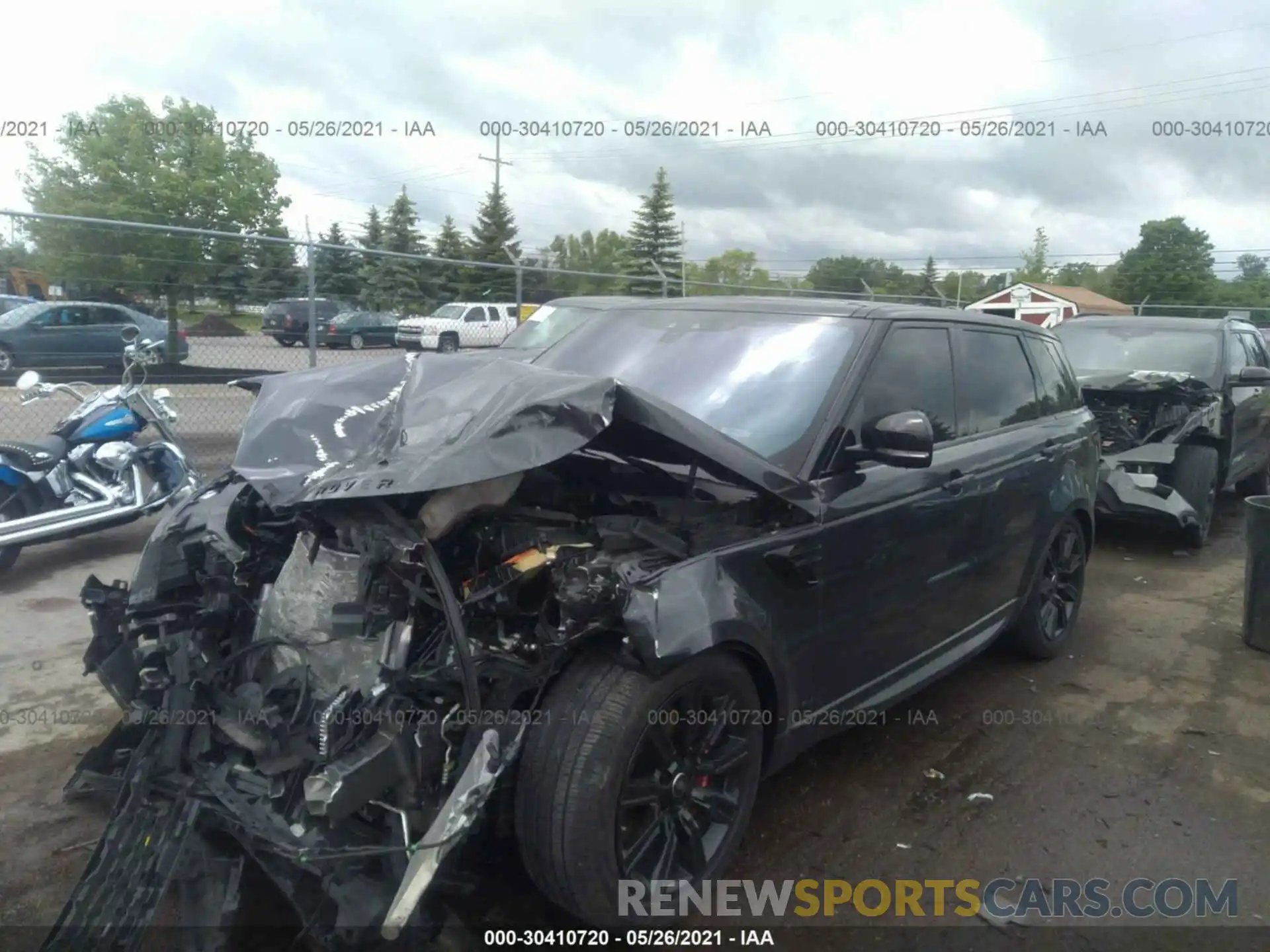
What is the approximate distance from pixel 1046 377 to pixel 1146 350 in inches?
173

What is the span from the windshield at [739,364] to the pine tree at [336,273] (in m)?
5.49

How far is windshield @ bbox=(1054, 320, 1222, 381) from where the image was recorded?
8281 mm

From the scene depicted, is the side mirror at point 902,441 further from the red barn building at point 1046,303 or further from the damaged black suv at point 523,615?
the red barn building at point 1046,303

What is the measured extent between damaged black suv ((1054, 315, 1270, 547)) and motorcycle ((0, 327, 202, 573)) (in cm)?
685

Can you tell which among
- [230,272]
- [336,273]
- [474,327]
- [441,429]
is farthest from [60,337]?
[441,429]

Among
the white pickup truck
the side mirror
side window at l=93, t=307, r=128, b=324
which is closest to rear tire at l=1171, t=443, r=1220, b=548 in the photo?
the side mirror

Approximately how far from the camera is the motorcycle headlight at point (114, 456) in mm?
6121

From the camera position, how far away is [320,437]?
3004mm

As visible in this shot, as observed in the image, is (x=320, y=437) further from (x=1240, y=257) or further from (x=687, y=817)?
(x=1240, y=257)

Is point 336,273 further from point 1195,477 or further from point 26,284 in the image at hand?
point 1195,477

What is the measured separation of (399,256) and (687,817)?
781 cm

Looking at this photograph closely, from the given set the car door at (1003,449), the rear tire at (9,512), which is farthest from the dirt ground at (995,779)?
the car door at (1003,449)

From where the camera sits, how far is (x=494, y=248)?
32.8 m

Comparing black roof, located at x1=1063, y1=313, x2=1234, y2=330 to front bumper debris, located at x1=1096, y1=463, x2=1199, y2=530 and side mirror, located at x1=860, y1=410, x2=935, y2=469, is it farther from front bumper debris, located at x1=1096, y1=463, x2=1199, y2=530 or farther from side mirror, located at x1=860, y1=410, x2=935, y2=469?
side mirror, located at x1=860, y1=410, x2=935, y2=469
